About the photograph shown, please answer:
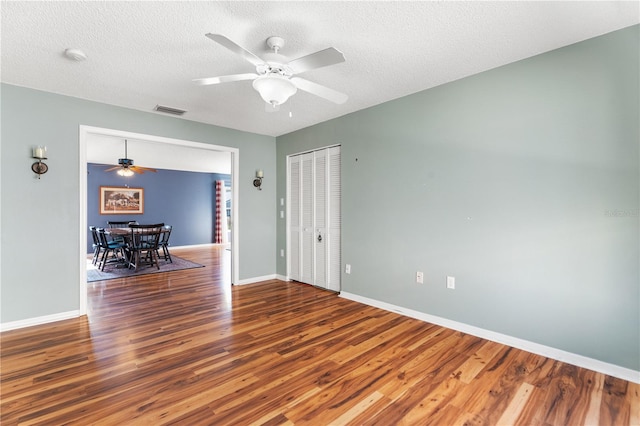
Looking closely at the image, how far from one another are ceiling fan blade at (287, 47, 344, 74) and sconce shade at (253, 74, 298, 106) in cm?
12

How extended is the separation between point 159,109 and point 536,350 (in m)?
4.79

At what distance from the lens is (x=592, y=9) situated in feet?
6.47

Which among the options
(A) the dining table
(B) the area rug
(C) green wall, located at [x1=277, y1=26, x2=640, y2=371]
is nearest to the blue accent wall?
(B) the area rug

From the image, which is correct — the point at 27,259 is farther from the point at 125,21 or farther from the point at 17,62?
the point at 125,21

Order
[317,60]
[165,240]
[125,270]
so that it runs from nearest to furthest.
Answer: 1. [317,60]
2. [125,270]
3. [165,240]

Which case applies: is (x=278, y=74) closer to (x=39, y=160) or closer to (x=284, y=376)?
(x=284, y=376)

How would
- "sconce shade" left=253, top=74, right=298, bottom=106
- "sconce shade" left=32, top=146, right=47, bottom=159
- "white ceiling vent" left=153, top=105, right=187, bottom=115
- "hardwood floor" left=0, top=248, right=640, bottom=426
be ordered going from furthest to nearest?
"white ceiling vent" left=153, top=105, right=187, bottom=115 → "sconce shade" left=32, top=146, right=47, bottom=159 → "sconce shade" left=253, top=74, right=298, bottom=106 → "hardwood floor" left=0, top=248, right=640, bottom=426

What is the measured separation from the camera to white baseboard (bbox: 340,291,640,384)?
215 cm

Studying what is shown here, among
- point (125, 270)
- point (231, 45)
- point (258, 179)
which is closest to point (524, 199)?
point (231, 45)

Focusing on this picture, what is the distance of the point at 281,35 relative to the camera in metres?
2.23

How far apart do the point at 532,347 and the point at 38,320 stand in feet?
15.9

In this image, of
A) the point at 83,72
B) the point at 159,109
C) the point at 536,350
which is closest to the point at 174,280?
the point at 159,109

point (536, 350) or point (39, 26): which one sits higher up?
point (39, 26)

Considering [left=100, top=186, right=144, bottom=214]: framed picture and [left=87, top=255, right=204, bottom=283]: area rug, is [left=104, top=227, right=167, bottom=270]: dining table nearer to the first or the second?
[left=87, top=255, right=204, bottom=283]: area rug
